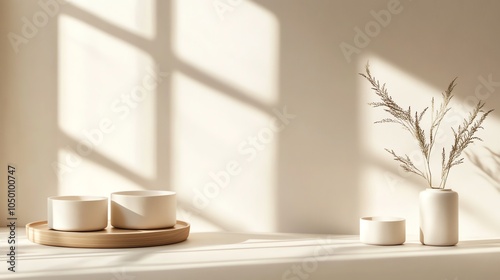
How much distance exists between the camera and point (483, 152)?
2178 millimetres

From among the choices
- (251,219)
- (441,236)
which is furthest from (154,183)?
(441,236)

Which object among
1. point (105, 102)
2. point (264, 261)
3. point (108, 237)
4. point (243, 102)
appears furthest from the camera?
point (105, 102)

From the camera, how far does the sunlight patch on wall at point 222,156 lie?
2350 mm

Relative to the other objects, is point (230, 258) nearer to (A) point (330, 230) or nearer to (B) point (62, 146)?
(A) point (330, 230)

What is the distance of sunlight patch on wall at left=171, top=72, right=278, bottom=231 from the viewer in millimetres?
2350

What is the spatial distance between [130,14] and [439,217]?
3.88 ft

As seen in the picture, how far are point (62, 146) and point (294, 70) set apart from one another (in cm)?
83

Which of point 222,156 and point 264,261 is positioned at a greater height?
point 222,156

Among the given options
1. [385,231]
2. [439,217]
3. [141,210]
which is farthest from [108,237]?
[439,217]

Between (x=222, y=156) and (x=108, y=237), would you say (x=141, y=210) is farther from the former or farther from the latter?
(x=222, y=156)

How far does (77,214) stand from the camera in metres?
2.02

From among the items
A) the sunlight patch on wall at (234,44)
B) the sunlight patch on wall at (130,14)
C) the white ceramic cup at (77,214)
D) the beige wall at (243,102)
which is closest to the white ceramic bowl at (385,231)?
the beige wall at (243,102)

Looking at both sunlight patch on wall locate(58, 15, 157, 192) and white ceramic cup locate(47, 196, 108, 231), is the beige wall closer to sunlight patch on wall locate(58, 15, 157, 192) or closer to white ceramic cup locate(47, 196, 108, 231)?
sunlight patch on wall locate(58, 15, 157, 192)

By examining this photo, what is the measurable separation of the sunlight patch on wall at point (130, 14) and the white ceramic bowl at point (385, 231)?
0.95m
